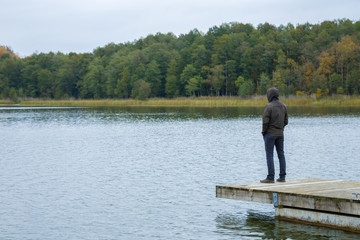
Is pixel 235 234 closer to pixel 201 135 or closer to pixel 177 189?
pixel 177 189

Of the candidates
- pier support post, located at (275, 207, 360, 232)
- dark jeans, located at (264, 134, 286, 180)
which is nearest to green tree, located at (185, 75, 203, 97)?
dark jeans, located at (264, 134, 286, 180)

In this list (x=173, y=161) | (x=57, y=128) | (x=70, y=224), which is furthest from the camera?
(x=57, y=128)

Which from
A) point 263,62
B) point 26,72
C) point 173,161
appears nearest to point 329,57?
point 263,62

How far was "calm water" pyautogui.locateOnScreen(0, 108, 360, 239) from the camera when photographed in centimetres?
1166

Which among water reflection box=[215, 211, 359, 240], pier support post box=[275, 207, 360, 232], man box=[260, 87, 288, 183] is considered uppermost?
man box=[260, 87, 288, 183]

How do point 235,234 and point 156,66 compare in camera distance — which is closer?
point 235,234

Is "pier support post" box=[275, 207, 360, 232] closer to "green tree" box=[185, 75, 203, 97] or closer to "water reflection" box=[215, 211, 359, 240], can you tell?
"water reflection" box=[215, 211, 359, 240]

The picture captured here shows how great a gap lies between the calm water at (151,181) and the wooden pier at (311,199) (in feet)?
0.88

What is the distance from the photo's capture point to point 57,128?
4450 cm

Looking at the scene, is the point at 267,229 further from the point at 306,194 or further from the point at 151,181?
the point at 151,181

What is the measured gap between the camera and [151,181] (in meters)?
17.7

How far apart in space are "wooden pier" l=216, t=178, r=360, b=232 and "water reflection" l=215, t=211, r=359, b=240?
19cm

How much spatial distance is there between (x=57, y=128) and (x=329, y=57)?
190 feet

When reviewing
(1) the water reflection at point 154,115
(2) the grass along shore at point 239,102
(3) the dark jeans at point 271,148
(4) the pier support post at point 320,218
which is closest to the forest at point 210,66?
(2) the grass along shore at point 239,102
